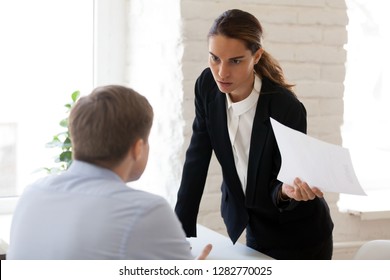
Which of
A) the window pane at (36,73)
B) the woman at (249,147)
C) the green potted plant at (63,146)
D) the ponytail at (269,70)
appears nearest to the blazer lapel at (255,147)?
→ the woman at (249,147)

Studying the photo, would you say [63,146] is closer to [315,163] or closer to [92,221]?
[315,163]

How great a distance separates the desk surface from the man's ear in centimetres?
67

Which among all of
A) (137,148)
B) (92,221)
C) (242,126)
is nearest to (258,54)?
(242,126)

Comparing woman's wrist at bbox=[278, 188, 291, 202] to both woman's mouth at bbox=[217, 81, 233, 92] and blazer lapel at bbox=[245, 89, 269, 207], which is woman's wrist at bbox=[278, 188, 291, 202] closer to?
blazer lapel at bbox=[245, 89, 269, 207]

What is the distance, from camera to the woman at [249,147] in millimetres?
2340

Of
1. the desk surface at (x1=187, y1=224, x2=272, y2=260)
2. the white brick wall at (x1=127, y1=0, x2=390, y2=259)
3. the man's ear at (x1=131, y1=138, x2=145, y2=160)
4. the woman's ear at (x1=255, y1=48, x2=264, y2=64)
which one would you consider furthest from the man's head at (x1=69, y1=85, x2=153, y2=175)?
the white brick wall at (x1=127, y1=0, x2=390, y2=259)

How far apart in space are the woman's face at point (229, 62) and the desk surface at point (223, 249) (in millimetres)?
488

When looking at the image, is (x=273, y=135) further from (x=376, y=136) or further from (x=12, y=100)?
(x=376, y=136)

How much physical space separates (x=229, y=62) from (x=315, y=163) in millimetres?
462

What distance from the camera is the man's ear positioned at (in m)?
1.62

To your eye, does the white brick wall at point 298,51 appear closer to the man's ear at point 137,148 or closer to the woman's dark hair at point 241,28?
the woman's dark hair at point 241,28

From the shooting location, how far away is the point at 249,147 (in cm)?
243

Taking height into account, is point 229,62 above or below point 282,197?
above
